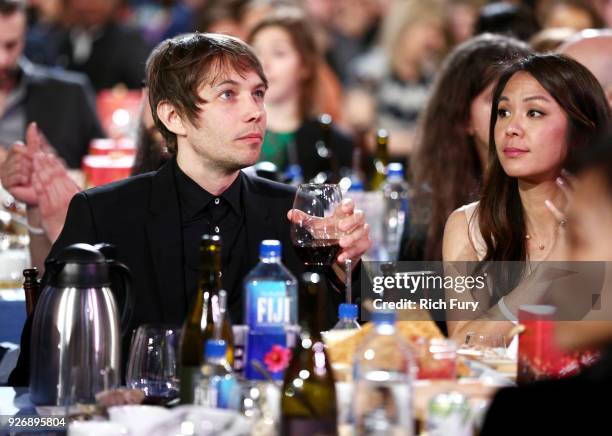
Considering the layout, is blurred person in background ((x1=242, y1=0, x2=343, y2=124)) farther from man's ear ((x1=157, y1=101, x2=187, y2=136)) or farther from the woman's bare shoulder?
man's ear ((x1=157, y1=101, x2=187, y2=136))

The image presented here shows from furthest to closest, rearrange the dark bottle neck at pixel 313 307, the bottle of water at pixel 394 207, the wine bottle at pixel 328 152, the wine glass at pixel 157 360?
the wine bottle at pixel 328 152 < the bottle of water at pixel 394 207 < the wine glass at pixel 157 360 < the dark bottle neck at pixel 313 307

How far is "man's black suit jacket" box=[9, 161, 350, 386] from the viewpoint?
2.84m

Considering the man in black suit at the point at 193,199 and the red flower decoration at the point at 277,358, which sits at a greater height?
the man in black suit at the point at 193,199

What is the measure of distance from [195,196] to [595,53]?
1.86 metres

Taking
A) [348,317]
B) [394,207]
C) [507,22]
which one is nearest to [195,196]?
[348,317]

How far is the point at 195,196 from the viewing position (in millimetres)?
2938

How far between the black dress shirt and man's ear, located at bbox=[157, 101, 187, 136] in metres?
0.10

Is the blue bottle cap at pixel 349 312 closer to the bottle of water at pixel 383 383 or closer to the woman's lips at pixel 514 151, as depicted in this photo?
the bottle of water at pixel 383 383

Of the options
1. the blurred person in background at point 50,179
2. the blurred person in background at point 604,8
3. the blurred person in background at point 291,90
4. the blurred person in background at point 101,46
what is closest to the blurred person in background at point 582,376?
the blurred person in background at point 50,179

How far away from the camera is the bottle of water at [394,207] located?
4348mm

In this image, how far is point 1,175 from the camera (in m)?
3.69

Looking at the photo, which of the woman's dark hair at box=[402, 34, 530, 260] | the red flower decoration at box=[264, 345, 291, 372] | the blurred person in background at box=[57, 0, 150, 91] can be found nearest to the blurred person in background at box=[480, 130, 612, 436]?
the red flower decoration at box=[264, 345, 291, 372]

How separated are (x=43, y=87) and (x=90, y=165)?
5.68 ft

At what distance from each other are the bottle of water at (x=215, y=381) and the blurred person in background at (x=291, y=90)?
329cm
